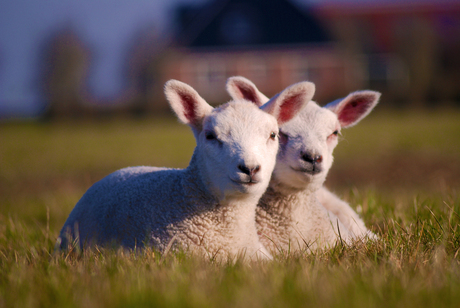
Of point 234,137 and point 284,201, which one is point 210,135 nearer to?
point 234,137

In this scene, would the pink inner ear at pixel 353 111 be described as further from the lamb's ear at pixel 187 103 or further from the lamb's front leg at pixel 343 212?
the lamb's ear at pixel 187 103

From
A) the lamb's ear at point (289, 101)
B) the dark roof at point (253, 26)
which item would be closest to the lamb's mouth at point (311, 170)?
the lamb's ear at point (289, 101)

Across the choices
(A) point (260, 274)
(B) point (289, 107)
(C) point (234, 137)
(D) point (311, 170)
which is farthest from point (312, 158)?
(A) point (260, 274)

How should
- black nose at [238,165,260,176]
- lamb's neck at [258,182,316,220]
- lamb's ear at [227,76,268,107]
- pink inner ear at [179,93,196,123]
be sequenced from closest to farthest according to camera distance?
black nose at [238,165,260,176] → pink inner ear at [179,93,196,123] → lamb's neck at [258,182,316,220] → lamb's ear at [227,76,268,107]

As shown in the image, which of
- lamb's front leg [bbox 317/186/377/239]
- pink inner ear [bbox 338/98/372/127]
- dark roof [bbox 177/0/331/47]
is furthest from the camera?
dark roof [bbox 177/0/331/47]

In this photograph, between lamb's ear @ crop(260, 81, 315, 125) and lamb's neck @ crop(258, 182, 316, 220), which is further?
lamb's neck @ crop(258, 182, 316, 220)

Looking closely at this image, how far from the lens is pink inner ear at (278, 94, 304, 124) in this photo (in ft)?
10.3

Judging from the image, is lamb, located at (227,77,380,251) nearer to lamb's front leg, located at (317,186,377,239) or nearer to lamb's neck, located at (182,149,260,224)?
lamb's front leg, located at (317,186,377,239)

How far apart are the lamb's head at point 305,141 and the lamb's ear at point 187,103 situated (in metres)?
0.59

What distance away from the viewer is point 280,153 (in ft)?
10.8

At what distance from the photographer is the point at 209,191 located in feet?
9.52

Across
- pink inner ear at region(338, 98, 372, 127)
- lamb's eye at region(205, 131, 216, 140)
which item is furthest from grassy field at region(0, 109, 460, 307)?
pink inner ear at region(338, 98, 372, 127)

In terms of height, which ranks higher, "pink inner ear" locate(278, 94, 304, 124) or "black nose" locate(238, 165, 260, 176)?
"pink inner ear" locate(278, 94, 304, 124)

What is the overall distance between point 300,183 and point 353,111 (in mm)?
1052
